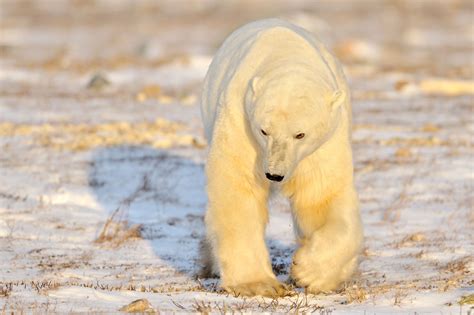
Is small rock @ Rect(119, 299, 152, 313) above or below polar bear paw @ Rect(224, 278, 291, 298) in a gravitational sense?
above

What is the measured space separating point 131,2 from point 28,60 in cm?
2764

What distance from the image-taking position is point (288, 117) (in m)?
5.55

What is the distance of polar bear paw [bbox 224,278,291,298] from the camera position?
5883mm

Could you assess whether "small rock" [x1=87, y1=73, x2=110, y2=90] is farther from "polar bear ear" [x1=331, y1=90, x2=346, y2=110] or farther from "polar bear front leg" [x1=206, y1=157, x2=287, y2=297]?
"polar bear ear" [x1=331, y1=90, x2=346, y2=110]

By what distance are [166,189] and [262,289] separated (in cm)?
434

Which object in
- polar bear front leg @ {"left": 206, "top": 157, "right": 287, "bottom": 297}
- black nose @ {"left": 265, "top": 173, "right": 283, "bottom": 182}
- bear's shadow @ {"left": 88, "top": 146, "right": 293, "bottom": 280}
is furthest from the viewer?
bear's shadow @ {"left": 88, "top": 146, "right": 293, "bottom": 280}

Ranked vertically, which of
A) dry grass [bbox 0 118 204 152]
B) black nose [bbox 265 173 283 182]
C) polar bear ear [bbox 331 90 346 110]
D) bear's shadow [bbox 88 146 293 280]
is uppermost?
polar bear ear [bbox 331 90 346 110]

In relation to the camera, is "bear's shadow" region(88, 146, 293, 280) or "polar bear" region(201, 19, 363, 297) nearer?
"polar bear" region(201, 19, 363, 297)

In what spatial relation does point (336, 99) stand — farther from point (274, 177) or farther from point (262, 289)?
point (262, 289)

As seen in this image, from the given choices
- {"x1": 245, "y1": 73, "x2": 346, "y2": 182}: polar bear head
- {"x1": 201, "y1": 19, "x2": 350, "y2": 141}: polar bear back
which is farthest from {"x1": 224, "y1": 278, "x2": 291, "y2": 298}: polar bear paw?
{"x1": 201, "y1": 19, "x2": 350, "y2": 141}: polar bear back

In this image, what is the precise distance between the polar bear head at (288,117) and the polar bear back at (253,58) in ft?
0.83

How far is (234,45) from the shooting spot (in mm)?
6992

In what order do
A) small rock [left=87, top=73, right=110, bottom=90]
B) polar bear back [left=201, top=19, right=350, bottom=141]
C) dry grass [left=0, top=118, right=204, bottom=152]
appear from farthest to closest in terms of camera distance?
small rock [left=87, top=73, right=110, bottom=90]
dry grass [left=0, top=118, right=204, bottom=152]
polar bear back [left=201, top=19, right=350, bottom=141]

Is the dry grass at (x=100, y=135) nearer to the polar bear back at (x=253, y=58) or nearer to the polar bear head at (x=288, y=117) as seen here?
the polar bear back at (x=253, y=58)
